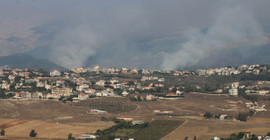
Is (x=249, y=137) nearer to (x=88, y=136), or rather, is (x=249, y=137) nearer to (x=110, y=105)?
(x=88, y=136)

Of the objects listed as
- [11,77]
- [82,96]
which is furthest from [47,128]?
[11,77]

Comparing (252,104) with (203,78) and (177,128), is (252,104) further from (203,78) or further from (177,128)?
(203,78)

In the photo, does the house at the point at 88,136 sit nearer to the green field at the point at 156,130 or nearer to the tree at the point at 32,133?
the green field at the point at 156,130

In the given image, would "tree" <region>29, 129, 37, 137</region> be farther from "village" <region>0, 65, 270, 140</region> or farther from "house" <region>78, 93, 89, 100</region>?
"house" <region>78, 93, 89, 100</region>

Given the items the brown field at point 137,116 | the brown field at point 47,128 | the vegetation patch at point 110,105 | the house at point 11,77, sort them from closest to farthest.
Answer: the brown field at point 47,128
the brown field at point 137,116
the vegetation patch at point 110,105
the house at point 11,77

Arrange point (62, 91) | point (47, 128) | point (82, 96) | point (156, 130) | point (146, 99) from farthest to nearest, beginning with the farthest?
1. point (62, 91)
2. point (146, 99)
3. point (82, 96)
4. point (47, 128)
5. point (156, 130)

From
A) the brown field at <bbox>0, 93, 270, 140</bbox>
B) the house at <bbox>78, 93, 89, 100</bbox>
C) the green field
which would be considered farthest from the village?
the green field

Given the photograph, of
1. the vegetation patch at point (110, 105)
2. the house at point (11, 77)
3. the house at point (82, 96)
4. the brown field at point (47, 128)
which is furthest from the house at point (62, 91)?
the brown field at point (47, 128)
